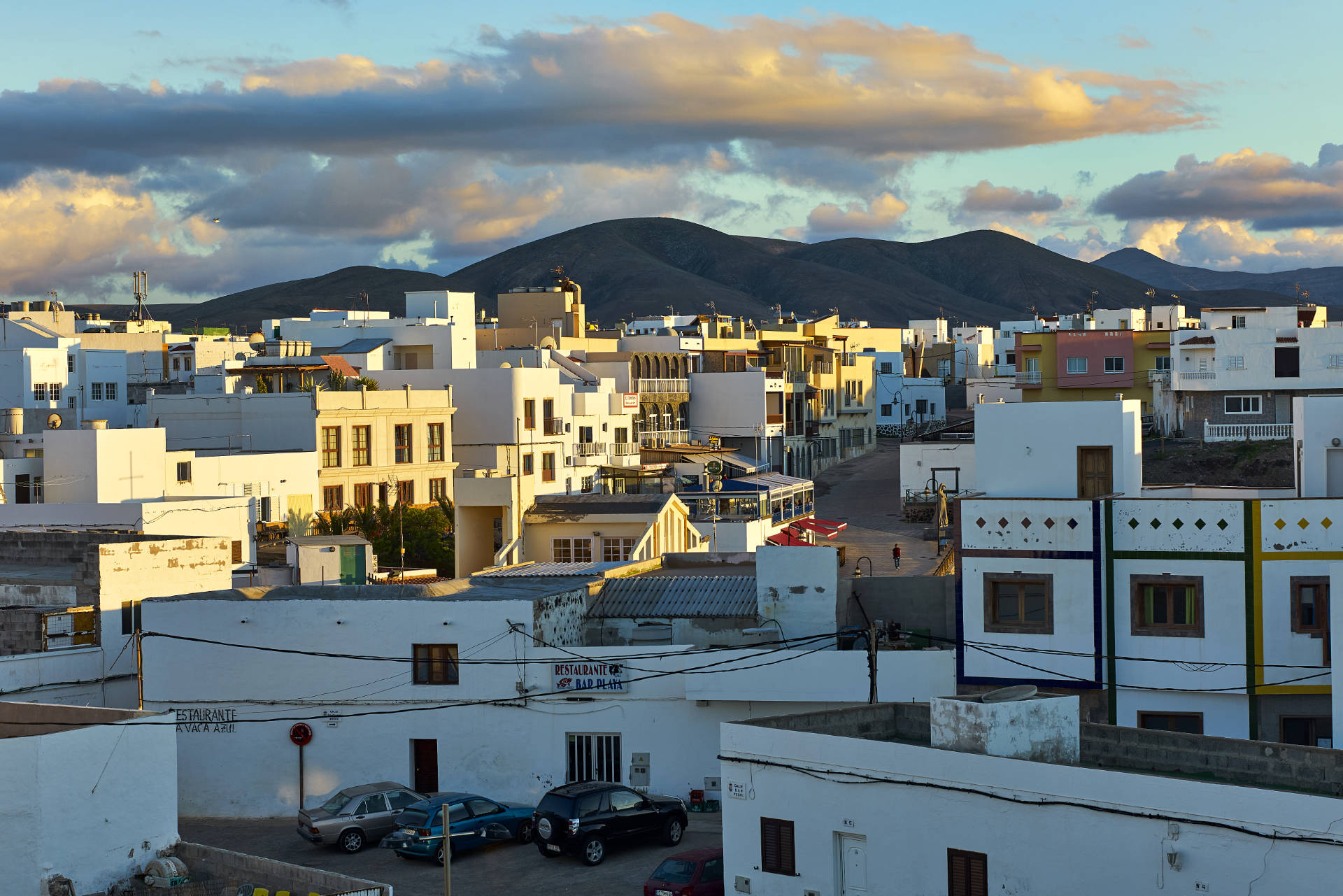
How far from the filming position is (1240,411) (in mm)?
70562

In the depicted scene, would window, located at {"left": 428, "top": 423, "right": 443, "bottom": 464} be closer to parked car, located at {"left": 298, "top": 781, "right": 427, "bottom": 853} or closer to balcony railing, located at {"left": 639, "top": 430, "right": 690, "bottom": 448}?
balcony railing, located at {"left": 639, "top": 430, "right": 690, "bottom": 448}

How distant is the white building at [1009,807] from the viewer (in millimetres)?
17188

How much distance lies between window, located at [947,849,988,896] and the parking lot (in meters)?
5.69

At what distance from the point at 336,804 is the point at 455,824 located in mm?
2259

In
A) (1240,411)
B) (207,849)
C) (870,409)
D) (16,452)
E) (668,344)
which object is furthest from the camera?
(870,409)

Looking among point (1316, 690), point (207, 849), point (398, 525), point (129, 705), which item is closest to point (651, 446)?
point (398, 525)

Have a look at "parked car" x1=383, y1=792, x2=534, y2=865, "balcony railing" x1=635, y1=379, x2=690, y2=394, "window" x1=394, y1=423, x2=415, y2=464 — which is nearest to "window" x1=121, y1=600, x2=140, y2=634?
"parked car" x1=383, y1=792, x2=534, y2=865

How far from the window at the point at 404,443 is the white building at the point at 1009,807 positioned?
42354 mm

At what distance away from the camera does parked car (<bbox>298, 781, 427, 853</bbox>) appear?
2608 centimetres

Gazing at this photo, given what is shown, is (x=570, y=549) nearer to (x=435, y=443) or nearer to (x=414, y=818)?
(x=435, y=443)

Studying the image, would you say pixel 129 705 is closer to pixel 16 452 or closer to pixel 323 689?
pixel 323 689

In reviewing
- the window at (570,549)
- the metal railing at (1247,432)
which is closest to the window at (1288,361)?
the metal railing at (1247,432)

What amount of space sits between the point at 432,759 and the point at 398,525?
Result: 2834cm

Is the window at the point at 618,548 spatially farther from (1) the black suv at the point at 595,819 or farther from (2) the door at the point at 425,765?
→ (1) the black suv at the point at 595,819
